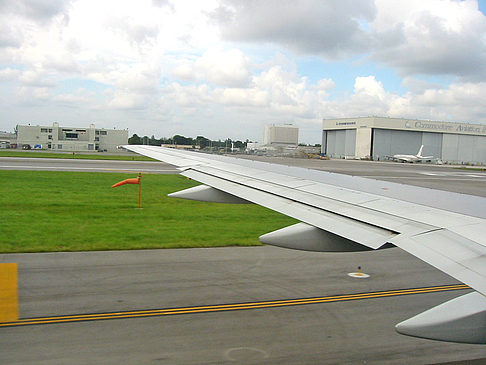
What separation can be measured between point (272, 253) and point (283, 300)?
3.58 meters

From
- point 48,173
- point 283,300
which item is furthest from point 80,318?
point 48,173

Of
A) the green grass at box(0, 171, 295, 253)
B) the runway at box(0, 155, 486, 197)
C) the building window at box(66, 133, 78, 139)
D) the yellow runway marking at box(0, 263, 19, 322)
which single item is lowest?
the yellow runway marking at box(0, 263, 19, 322)

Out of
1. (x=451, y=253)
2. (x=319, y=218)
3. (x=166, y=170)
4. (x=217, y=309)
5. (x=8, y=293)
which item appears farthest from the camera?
(x=166, y=170)

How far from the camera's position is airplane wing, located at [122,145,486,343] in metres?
3.37

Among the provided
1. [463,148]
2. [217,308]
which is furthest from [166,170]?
[463,148]

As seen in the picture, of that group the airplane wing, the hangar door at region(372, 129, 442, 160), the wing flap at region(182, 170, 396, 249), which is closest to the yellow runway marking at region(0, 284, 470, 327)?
the airplane wing

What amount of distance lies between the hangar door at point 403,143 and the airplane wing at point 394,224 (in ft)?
325

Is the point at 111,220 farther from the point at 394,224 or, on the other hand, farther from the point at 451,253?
the point at 451,253

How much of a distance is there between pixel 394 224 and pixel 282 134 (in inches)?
5391

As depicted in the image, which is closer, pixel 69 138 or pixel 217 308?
pixel 217 308

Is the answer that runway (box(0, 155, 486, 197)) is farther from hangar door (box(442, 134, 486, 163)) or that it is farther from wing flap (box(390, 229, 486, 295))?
hangar door (box(442, 134, 486, 163))

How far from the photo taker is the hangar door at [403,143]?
102 metres

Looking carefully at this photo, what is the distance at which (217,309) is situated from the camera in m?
7.61

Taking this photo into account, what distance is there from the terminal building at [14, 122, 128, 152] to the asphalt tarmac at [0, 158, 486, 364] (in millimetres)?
98468
